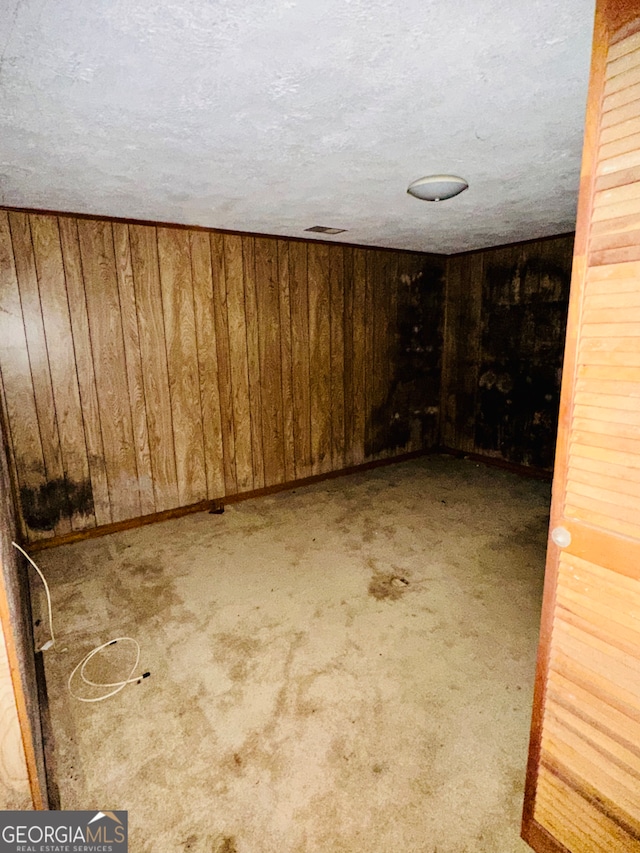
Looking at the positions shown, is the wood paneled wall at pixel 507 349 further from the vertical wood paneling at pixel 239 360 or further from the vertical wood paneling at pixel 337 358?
the vertical wood paneling at pixel 239 360

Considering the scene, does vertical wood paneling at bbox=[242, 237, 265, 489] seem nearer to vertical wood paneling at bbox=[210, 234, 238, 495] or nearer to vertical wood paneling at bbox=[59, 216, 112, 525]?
vertical wood paneling at bbox=[210, 234, 238, 495]

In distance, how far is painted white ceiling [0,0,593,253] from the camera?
1.16 meters

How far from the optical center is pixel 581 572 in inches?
42.4

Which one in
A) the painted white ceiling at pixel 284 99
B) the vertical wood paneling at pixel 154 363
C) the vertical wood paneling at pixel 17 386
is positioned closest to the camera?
the painted white ceiling at pixel 284 99

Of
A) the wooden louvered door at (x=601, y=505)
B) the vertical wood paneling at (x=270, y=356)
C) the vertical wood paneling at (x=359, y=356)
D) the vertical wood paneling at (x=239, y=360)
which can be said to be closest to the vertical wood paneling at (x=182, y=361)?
the vertical wood paneling at (x=239, y=360)

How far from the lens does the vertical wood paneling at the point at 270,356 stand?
3.81 m

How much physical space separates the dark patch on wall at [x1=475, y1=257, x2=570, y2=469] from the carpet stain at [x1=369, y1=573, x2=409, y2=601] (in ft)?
8.13

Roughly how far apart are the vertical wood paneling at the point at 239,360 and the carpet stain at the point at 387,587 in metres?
1.70

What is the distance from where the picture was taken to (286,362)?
4.08m

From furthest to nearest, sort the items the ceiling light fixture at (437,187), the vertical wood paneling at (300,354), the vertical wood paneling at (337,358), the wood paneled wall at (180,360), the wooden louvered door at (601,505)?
the vertical wood paneling at (337,358)
the vertical wood paneling at (300,354)
the wood paneled wall at (180,360)
the ceiling light fixture at (437,187)
the wooden louvered door at (601,505)

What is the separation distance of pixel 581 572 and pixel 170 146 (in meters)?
2.16

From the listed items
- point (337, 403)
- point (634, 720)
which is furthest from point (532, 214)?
point (634, 720)

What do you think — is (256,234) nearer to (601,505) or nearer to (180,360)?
(180,360)

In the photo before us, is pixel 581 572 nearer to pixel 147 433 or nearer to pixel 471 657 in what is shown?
pixel 471 657
